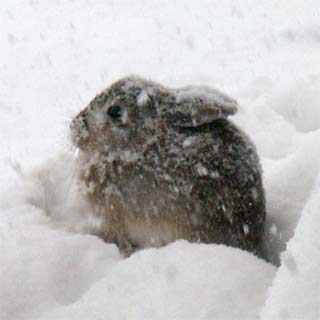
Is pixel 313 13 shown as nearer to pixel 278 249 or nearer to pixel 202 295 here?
pixel 278 249

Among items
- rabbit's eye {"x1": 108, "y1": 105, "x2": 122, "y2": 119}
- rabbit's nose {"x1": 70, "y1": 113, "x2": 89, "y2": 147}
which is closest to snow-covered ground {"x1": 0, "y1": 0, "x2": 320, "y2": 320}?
rabbit's nose {"x1": 70, "y1": 113, "x2": 89, "y2": 147}

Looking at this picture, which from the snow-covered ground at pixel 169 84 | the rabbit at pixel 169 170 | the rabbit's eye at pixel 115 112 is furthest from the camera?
the rabbit's eye at pixel 115 112

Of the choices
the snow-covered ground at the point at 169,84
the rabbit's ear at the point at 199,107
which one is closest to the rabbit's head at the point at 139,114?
the rabbit's ear at the point at 199,107

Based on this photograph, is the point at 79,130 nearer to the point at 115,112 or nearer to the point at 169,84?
the point at 115,112

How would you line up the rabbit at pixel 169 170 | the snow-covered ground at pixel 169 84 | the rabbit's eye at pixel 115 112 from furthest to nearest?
the rabbit's eye at pixel 115 112, the rabbit at pixel 169 170, the snow-covered ground at pixel 169 84

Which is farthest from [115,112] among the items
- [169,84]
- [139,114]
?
[169,84]

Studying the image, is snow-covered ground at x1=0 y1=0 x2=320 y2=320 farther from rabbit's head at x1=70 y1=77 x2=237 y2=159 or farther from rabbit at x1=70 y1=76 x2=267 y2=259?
rabbit's head at x1=70 y1=77 x2=237 y2=159

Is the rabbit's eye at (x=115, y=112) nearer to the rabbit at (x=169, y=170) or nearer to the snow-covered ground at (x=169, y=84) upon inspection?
the rabbit at (x=169, y=170)

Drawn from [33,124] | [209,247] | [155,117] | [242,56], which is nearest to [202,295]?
[209,247]
